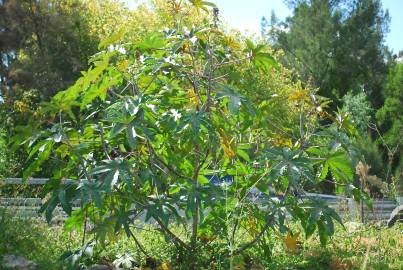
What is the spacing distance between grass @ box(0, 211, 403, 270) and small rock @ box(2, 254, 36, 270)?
10cm

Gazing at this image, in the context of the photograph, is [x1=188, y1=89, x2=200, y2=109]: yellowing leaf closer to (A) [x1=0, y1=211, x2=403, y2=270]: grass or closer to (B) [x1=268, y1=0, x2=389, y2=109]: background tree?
(A) [x1=0, y1=211, x2=403, y2=270]: grass

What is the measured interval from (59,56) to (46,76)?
247 centimetres

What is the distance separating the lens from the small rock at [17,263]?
4.55m

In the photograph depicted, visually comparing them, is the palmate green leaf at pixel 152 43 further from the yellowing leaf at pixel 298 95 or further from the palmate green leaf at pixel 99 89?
the yellowing leaf at pixel 298 95

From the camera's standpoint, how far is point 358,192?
4512mm

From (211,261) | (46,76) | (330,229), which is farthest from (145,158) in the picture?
(46,76)

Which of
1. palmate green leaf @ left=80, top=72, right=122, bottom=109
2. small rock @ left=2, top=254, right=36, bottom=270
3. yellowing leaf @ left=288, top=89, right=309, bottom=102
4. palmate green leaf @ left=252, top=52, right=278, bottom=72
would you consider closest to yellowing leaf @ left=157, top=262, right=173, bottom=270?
small rock @ left=2, top=254, right=36, bottom=270

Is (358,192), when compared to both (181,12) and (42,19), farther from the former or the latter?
(42,19)

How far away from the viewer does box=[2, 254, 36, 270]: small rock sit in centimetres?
455

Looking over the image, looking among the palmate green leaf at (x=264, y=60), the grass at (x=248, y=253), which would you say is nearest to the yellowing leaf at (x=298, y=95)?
the palmate green leaf at (x=264, y=60)

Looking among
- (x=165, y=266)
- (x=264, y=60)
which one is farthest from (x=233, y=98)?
(x=165, y=266)

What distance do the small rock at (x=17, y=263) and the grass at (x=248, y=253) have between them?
0.32 ft

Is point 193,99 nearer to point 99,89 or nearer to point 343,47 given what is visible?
point 99,89

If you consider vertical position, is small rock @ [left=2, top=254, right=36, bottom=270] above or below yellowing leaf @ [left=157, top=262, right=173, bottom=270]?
above
